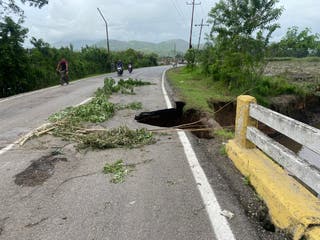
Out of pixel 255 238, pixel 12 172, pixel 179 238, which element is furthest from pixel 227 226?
pixel 12 172

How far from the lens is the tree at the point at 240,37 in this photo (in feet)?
46.8

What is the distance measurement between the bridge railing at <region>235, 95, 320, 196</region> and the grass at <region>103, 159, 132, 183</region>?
187 centimetres

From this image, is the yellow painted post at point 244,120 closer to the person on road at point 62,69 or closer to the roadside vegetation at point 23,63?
the roadside vegetation at point 23,63

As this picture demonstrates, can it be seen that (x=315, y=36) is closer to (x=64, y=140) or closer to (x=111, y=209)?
(x=64, y=140)

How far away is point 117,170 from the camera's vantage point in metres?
4.73

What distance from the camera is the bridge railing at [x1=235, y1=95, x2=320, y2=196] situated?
297 centimetres

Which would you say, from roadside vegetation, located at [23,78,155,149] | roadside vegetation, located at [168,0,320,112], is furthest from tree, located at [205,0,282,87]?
roadside vegetation, located at [23,78,155,149]

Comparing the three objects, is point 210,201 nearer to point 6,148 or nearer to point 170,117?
point 6,148

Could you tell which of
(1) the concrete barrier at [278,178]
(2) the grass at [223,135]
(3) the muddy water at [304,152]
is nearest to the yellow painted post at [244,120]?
(1) the concrete barrier at [278,178]

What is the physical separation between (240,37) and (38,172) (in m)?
12.7

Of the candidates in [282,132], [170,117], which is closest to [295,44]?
[170,117]

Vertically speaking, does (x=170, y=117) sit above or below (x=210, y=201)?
below

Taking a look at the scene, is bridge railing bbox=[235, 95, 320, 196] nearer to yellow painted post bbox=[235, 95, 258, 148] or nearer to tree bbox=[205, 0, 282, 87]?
yellow painted post bbox=[235, 95, 258, 148]

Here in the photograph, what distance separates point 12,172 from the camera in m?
4.70
